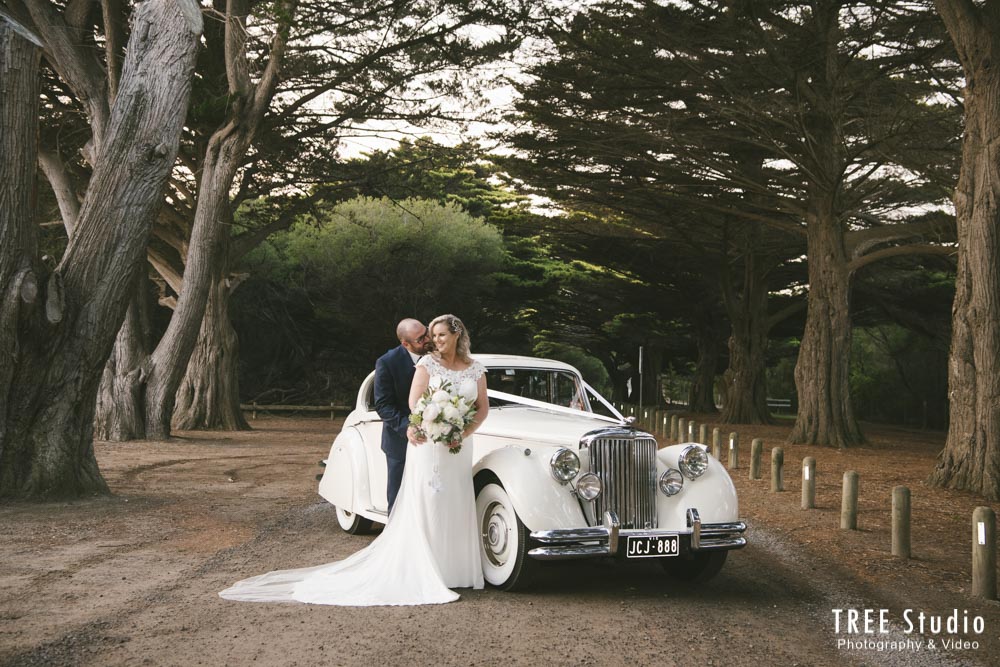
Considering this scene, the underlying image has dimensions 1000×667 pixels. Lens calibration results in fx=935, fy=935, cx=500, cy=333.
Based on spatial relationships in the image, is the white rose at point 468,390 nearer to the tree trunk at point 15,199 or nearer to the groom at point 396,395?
the groom at point 396,395

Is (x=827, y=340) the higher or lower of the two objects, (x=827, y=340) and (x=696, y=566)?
the higher

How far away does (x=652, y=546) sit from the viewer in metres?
6.41

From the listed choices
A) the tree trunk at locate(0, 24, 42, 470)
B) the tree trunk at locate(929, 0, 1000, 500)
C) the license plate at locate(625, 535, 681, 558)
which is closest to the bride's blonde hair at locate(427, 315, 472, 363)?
the license plate at locate(625, 535, 681, 558)

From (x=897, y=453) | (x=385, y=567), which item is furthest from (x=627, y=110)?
(x=385, y=567)

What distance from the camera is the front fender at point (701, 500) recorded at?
6719mm

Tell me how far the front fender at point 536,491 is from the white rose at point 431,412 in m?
0.56

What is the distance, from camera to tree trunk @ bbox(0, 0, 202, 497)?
33.7 ft

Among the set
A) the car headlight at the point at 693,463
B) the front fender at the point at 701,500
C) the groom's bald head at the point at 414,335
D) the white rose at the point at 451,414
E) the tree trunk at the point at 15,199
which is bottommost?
the front fender at the point at 701,500

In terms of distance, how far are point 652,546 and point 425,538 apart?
5.16 ft

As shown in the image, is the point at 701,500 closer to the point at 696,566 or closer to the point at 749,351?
the point at 696,566

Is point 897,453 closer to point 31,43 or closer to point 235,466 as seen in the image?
point 235,466

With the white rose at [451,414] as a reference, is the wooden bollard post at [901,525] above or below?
below

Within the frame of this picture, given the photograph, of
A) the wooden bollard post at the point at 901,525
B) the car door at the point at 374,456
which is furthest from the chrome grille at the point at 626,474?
the wooden bollard post at the point at 901,525

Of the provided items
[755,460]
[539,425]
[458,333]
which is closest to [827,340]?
[755,460]
